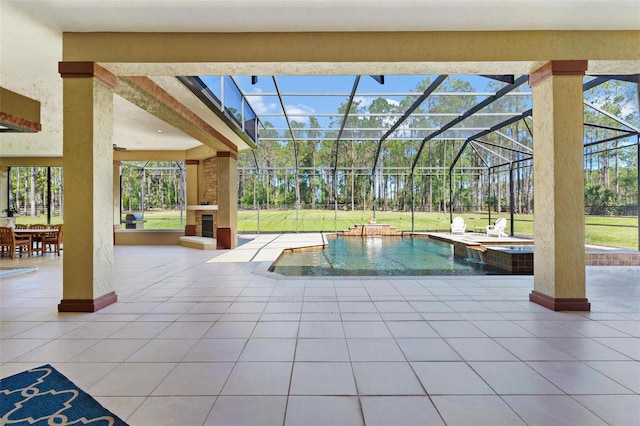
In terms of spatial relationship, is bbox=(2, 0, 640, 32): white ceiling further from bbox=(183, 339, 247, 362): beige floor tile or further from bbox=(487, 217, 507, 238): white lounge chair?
bbox=(487, 217, 507, 238): white lounge chair

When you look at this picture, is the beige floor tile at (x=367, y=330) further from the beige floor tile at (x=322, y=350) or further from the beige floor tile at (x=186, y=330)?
the beige floor tile at (x=186, y=330)

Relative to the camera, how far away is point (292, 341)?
3.16 meters

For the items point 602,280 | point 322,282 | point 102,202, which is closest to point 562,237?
point 602,280

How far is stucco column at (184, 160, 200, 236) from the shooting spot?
39.3 feet

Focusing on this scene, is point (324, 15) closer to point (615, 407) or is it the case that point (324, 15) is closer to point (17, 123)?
point (615, 407)

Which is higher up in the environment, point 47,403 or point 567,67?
point 567,67

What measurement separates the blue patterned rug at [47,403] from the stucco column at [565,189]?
477 centimetres

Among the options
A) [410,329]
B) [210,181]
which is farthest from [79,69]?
[210,181]

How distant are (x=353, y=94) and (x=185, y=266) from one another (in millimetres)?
6243

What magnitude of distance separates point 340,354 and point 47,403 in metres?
2.11

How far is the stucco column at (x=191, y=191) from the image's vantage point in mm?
11977

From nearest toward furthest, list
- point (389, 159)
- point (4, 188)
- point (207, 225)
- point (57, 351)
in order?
point (57, 351) < point (207, 225) < point (4, 188) < point (389, 159)

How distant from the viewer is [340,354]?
2.88m

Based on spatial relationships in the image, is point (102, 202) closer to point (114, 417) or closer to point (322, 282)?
point (114, 417)
